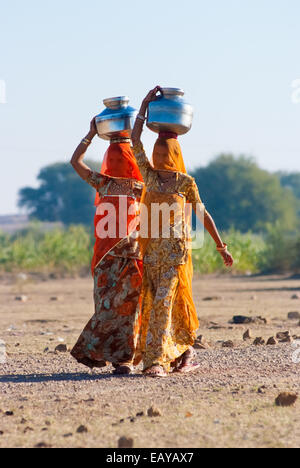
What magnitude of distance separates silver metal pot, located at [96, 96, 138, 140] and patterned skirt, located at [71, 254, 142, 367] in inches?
38.6

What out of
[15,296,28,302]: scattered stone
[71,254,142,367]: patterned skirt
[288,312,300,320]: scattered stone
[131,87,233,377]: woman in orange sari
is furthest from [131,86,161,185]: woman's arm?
[15,296,28,302]: scattered stone

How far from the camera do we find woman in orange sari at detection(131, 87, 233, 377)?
6.86m

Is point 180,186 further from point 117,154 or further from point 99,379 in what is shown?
point 99,379

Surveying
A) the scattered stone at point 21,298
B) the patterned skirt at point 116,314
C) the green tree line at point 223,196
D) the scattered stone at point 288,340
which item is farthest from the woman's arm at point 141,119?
the green tree line at point 223,196

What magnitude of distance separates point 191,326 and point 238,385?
65cm

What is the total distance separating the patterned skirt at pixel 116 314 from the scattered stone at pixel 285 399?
147 centimetres

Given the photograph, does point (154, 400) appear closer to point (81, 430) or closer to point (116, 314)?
point (81, 430)

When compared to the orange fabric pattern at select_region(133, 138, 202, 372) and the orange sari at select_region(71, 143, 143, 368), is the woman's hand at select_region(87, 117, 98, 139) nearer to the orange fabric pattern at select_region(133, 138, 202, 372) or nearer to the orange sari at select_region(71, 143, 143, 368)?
the orange sari at select_region(71, 143, 143, 368)

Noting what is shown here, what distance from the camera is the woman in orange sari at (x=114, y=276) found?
6.98m

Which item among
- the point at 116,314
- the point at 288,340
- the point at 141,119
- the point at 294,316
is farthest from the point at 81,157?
the point at 294,316

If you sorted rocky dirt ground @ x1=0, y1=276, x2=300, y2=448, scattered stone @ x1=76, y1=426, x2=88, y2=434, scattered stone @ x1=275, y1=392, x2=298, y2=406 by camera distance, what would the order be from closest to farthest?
rocky dirt ground @ x1=0, y1=276, x2=300, y2=448
scattered stone @ x1=76, y1=426, x2=88, y2=434
scattered stone @ x1=275, y1=392, x2=298, y2=406

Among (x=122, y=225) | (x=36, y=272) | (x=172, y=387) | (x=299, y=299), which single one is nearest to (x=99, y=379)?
(x=172, y=387)

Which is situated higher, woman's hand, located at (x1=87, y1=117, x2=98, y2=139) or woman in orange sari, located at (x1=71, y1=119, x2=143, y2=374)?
woman's hand, located at (x1=87, y1=117, x2=98, y2=139)
